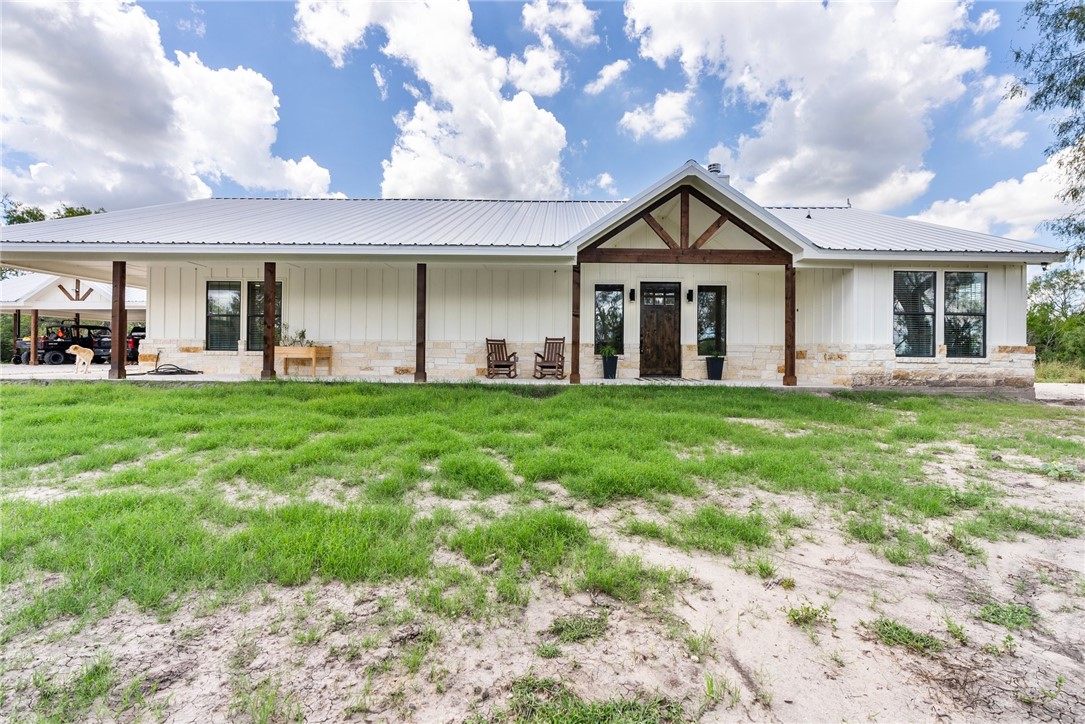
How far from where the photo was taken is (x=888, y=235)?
9.95 m

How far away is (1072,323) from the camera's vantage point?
2231 cm

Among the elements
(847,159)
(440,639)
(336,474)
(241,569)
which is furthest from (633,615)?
(847,159)

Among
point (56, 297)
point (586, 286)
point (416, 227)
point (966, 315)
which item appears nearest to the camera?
point (966, 315)

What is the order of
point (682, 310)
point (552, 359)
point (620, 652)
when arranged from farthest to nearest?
point (682, 310)
point (552, 359)
point (620, 652)

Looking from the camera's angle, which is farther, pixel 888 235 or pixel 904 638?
pixel 888 235

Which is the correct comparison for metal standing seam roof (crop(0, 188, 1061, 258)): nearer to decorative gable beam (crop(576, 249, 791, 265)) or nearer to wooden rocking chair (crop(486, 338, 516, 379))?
decorative gable beam (crop(576, 249, 791, 265))

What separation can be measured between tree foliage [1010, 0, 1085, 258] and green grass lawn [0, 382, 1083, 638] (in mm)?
6989

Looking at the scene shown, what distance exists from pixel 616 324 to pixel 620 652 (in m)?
9.37

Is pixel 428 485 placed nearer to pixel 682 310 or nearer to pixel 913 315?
pixel 682 310

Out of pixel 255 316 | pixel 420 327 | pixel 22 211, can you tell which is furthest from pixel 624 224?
pixel 22 211

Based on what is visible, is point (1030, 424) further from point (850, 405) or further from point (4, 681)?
point (4, 681)

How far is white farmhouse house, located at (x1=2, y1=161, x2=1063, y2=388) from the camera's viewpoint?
868 centimetres

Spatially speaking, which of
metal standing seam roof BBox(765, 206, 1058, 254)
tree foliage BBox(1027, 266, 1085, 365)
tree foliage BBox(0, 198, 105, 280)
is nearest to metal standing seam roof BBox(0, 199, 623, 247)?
metal standing seam roof BBox(765, 206, 1058, 254)

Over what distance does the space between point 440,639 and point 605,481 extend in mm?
1907
